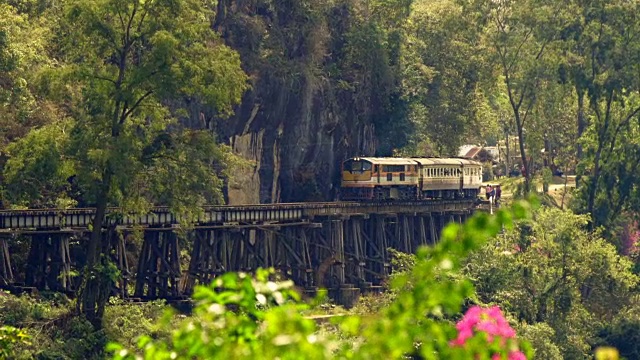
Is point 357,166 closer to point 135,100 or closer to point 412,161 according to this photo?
point 412,161

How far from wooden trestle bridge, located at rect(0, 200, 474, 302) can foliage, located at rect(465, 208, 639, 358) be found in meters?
5.98

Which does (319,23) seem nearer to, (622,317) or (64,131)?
(622,317)

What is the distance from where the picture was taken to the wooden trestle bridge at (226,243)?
44875 millimetres

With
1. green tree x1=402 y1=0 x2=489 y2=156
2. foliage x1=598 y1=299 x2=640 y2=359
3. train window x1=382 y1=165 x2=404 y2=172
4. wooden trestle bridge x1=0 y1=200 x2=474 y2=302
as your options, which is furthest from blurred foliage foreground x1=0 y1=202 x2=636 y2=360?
green tree x1=402 y1=0 x2=489 y2=156

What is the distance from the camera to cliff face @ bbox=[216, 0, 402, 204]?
61.4 metres

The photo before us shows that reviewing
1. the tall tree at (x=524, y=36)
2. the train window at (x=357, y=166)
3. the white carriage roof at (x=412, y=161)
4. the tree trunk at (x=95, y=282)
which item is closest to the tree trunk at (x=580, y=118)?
the tall tree at (x=524, y=36)

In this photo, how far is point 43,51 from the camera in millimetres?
51750

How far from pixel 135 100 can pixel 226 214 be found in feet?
32.4

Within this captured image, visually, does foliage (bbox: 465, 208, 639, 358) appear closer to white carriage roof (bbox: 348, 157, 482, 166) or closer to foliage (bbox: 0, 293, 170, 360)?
white carriage roof (bbox: 348, 157, 482, 166)

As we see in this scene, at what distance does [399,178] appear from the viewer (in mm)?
64750

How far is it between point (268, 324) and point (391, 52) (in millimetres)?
62807

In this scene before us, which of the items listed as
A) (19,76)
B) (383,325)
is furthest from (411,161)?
(383,325)

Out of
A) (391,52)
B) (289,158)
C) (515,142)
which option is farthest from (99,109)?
(515,142)

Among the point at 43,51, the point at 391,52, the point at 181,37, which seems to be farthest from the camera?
the point at 391,52
